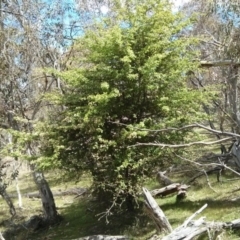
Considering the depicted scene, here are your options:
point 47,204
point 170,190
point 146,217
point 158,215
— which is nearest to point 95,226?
point 146,217

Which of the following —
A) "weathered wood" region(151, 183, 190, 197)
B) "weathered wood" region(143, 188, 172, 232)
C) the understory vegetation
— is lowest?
"weathered wood" region(151, 183, 190, 197)

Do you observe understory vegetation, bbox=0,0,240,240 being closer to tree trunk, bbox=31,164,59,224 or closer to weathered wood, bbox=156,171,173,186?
tree trunk, bbox=31,164,59,224

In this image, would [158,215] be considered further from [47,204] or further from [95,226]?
[47,204]

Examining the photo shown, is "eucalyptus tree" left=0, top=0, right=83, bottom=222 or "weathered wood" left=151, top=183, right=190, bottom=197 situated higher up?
"eucalyptus tree" left=0, top=0, right=83, bottom=222

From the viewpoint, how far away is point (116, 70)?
1151 cm

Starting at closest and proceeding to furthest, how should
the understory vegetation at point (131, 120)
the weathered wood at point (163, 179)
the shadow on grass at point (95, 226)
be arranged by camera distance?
the understory vegetation at point (131, 120)
the shadow on grass at point (95, 226)
the weathered wood at point (163, 179)

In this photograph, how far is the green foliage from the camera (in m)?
11.5

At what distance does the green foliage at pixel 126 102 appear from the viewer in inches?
453

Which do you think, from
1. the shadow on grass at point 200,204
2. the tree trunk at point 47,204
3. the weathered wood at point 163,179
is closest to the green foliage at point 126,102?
the shadow on grass at point 200,204

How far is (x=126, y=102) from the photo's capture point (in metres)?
12.3

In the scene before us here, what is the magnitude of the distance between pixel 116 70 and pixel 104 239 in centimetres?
446

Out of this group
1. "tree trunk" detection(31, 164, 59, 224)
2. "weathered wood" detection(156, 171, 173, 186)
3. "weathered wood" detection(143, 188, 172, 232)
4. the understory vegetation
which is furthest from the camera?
"weathered wood" detection(156, 171, 173, 186)

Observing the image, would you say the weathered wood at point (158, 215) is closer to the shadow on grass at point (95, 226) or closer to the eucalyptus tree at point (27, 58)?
the shadow on grass at point (95, 226)

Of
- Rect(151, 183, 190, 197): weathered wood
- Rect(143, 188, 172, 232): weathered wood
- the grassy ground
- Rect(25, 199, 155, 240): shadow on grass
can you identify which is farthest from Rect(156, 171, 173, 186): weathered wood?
Rect(143, 188, 172, 232): weathered wood
